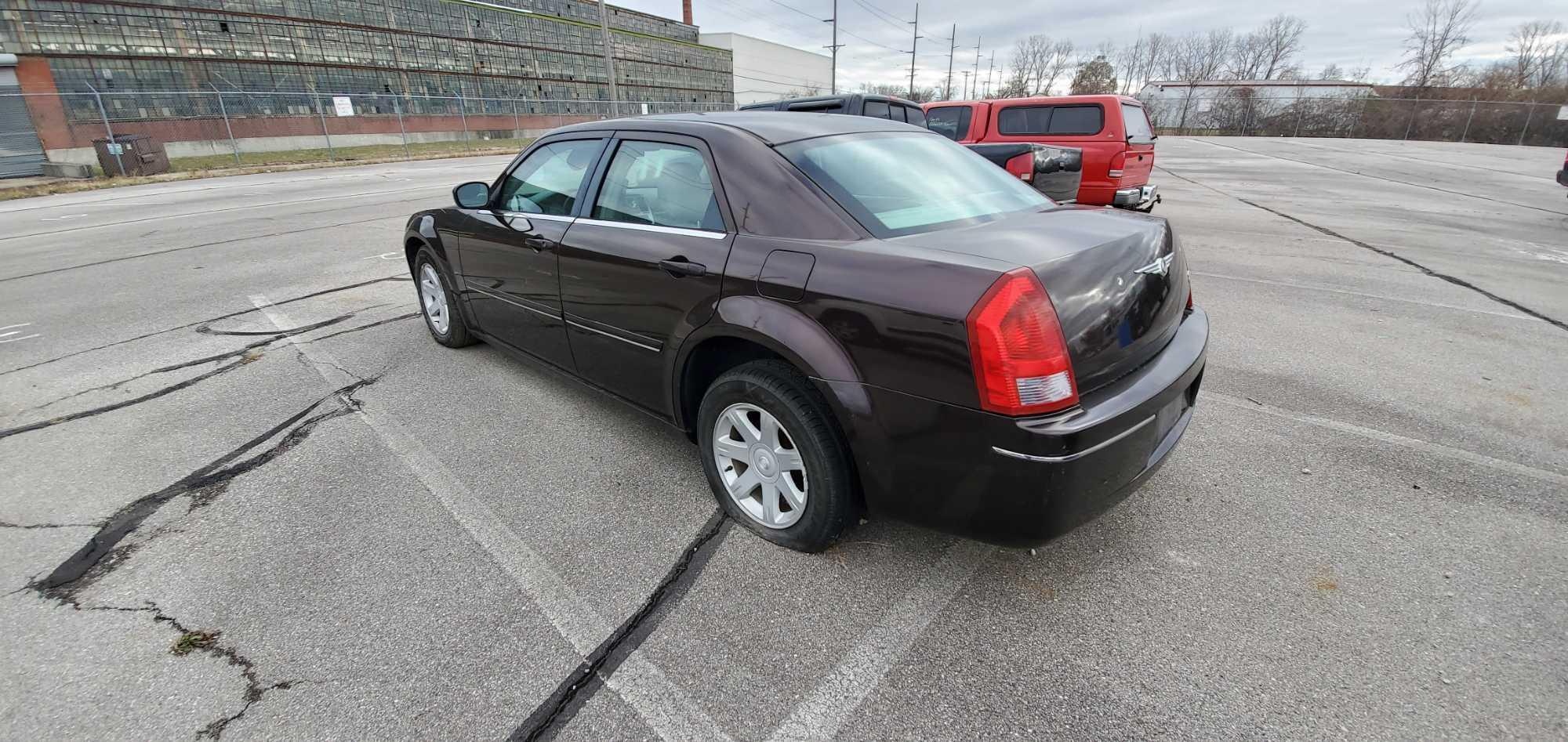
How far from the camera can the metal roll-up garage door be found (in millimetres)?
20844

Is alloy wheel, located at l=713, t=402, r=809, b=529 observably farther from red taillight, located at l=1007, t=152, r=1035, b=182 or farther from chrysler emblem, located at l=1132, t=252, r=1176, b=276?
red taillight, located at l=1007, t=152, r=1035, b=182

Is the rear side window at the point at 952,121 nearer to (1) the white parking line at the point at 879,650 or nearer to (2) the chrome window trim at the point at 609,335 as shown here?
(2) the chrome window trim at the point at 609,335

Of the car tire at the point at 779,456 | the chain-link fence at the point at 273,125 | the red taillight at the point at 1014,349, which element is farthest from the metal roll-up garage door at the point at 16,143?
the red taillight at the point at 1014,349

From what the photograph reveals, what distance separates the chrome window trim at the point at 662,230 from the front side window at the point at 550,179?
0.92 feet

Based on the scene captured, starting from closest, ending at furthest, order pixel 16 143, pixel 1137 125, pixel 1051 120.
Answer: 1. pixel 1137 125
2. pixel 1051 120
3. pixel 16 143

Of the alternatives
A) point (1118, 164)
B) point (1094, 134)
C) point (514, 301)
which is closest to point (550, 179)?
point (514, 301)

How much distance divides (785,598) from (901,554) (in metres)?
0.49

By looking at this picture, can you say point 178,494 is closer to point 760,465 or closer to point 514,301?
point 514,301

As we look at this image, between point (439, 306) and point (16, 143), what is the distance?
28.1m

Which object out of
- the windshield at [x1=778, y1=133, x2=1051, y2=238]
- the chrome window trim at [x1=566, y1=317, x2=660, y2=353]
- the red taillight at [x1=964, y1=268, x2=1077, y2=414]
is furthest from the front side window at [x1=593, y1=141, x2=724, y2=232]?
the red taillight at [x1=964, y1=268, x2=1077, y2=414]

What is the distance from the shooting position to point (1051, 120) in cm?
1077

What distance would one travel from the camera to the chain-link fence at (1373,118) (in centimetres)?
3203

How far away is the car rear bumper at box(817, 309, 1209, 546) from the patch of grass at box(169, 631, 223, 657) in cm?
210

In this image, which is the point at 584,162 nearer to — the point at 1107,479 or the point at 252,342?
the point at 1107,479
